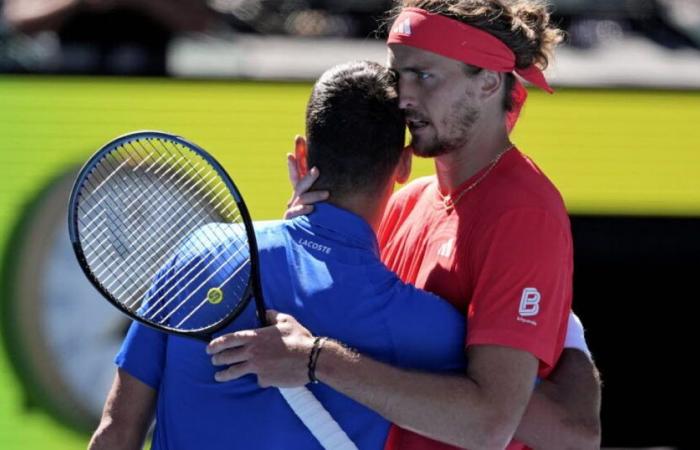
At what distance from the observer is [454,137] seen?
292 centimetres

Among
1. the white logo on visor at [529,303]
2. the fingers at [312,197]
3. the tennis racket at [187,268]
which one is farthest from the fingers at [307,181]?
the white logo on visor at [529,303]

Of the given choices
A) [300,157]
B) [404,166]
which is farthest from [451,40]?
[300,157]

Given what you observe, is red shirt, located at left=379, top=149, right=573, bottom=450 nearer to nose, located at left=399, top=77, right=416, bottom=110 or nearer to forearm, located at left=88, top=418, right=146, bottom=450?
nose, located at left=399, top=77, right=416, bottom=110

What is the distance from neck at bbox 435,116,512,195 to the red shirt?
29mm

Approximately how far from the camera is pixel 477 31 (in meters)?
2.91

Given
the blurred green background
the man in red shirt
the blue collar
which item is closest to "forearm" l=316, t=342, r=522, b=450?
the man in red shirt

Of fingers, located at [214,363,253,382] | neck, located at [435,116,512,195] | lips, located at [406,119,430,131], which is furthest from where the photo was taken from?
neck, located at [435,116,512,195]

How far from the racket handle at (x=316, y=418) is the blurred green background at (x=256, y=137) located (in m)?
2.36

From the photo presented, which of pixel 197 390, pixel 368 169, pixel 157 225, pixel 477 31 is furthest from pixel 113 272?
pixel 477 31

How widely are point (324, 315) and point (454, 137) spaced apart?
1.75 feet

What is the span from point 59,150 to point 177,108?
45cm

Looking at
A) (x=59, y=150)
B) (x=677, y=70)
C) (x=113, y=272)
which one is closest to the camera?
(x=113, y=272)

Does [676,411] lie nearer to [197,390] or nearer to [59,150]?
[59,150]

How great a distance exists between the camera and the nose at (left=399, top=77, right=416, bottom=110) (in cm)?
281
